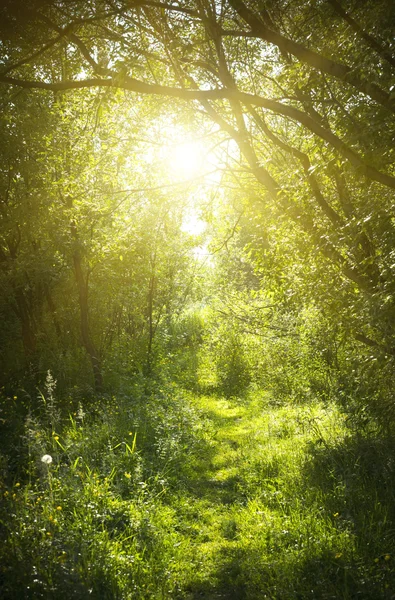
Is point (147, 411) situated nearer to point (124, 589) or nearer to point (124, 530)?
point (124, 530)

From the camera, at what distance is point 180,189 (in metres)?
6.82

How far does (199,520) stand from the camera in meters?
5.29

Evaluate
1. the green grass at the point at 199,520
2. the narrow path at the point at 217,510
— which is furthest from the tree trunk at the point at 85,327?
the green grass at the point at 199,520

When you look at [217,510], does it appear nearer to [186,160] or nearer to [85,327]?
[186,160]

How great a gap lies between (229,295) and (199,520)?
25.1 feet

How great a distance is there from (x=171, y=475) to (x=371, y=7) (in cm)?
567

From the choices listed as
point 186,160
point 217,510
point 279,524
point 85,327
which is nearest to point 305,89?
point 186,160

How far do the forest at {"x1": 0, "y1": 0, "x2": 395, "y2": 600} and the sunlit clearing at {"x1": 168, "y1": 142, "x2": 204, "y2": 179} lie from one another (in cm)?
4

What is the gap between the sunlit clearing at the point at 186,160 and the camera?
6.56 m

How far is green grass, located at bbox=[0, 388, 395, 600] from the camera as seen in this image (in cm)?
363

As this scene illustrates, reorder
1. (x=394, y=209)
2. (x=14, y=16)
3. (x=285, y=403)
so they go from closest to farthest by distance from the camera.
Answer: (x=394, y=209) → (x=14, y=16) → (x=285, y=403)

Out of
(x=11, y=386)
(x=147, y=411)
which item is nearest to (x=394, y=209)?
(x=147, y=411)

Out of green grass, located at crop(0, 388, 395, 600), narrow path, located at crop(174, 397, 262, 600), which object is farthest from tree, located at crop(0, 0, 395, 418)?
narrow path, located at crop(174, 397, 262, 600)

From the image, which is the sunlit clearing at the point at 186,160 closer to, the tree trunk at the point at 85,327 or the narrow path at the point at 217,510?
the narrow path at the point at 217,510
